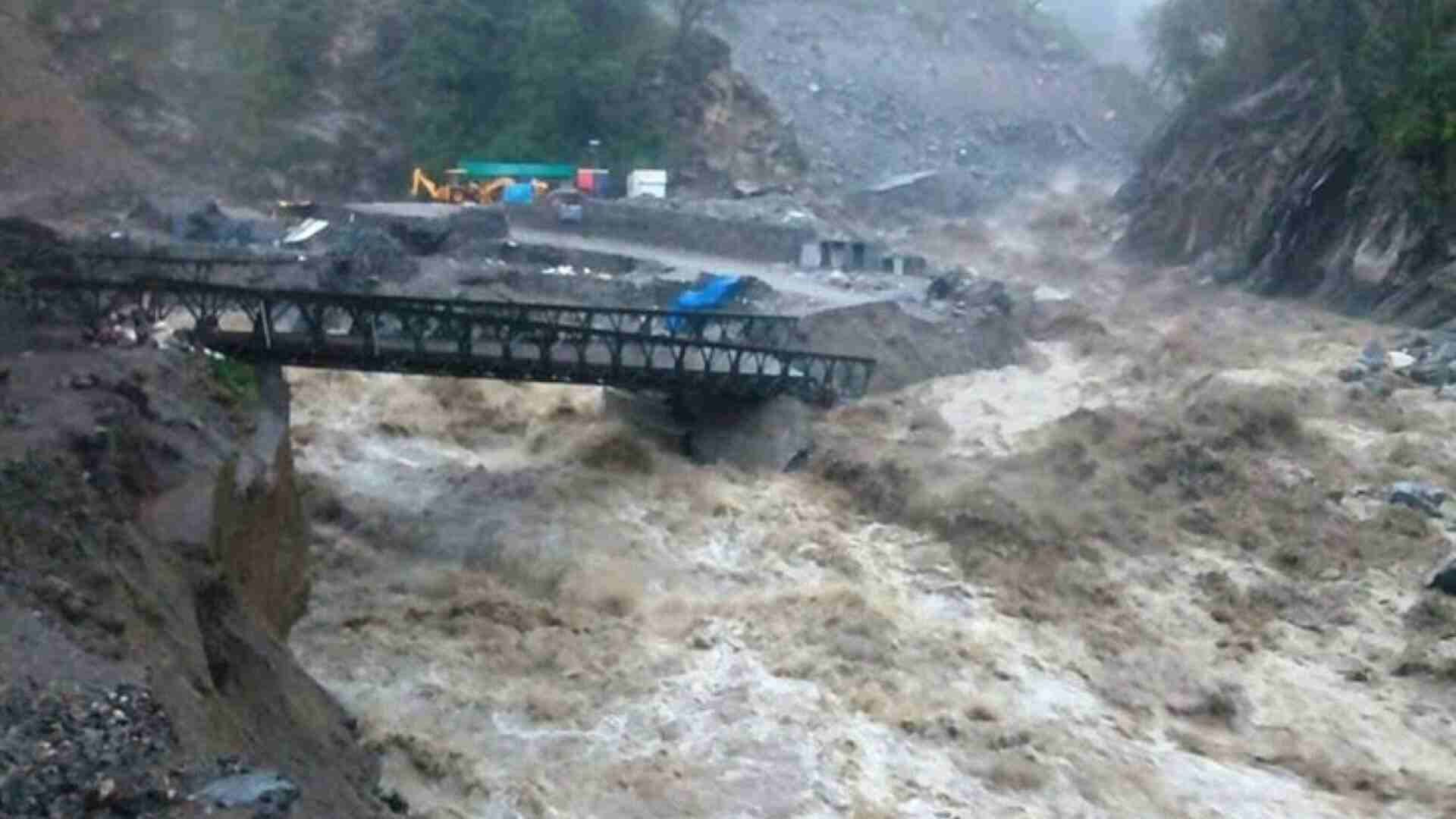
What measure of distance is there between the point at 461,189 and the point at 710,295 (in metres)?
15.6

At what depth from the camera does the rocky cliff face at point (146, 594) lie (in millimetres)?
10695

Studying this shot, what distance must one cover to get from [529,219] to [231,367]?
24.3m

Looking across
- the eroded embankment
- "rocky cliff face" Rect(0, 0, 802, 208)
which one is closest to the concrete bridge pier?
the eroded embankment

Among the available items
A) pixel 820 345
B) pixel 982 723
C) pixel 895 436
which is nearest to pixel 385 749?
pixel 982 723

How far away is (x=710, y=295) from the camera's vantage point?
115 feet

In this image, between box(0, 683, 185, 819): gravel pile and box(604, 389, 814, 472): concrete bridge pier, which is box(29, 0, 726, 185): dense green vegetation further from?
box(0, 683, 185, 819): gravel pile

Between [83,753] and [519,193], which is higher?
[519,193]

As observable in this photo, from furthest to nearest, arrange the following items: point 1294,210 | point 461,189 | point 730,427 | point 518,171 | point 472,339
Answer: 1. point 518,171
2. point 461,189
3. point 1294,210
4. point 730,427
5. point 472,339

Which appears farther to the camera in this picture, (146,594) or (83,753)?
(146,594)

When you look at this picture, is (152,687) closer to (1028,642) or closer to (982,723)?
(982,723)

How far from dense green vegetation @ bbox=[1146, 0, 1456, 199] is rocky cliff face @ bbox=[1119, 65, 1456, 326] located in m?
0.79

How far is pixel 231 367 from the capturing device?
21516mm

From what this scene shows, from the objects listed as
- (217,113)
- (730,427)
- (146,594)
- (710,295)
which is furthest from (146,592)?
(217,113)

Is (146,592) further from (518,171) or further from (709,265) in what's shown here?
(518,171)
